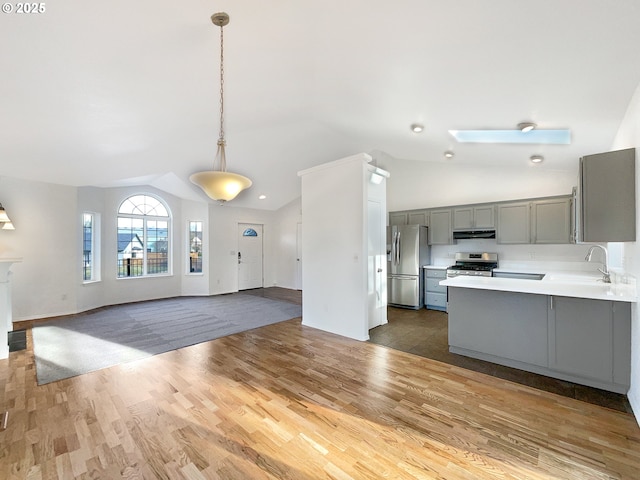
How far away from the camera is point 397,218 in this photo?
6.70m

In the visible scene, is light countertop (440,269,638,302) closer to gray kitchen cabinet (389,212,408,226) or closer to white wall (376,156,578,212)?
white wall (376,156,578,212)

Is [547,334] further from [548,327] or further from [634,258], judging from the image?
[634,258]

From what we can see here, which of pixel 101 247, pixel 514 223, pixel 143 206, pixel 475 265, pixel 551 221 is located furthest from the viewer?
pixel 143 206

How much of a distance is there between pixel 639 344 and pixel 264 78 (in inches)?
156

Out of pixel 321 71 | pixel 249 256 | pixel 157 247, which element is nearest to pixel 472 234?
pixel 321 71

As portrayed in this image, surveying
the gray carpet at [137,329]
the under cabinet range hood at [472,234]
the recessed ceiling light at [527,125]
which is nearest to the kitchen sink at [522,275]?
the under cabinet range hood at [472,234]

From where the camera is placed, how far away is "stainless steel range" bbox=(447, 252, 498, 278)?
5.32 metres

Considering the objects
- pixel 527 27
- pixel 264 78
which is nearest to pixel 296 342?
pixel 264 78

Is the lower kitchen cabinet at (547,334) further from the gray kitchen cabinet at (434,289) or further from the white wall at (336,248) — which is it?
the gray kitchen cabinet at (434,289)

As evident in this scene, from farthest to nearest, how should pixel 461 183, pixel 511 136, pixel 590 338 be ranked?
pixel 461 183 < pixel 511 136 < pixel 590 338

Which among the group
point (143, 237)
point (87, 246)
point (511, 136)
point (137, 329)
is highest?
point (511, 136)

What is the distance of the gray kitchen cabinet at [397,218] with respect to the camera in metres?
6.57

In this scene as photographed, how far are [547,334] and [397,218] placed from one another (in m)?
4.14

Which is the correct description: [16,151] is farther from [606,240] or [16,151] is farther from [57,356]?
[606,240]
